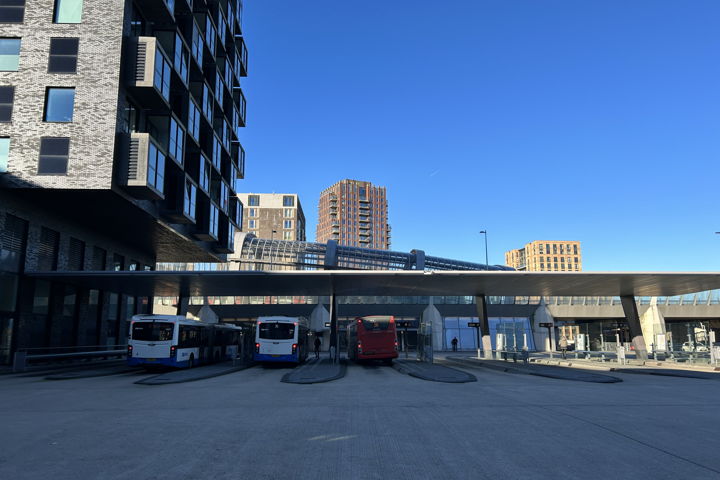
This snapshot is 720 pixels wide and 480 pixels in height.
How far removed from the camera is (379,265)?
70.9 m

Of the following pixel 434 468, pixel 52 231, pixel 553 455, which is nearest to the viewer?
pixel 434 468

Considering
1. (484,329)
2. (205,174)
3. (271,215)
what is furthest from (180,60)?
(271,215)

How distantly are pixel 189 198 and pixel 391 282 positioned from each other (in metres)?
13.5

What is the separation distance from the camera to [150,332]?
2395 centimetres

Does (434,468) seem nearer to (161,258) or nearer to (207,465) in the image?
(207,465)

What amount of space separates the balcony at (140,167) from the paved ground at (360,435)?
12553 mm

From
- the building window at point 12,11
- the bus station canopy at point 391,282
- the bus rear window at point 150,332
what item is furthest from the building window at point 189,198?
the building window at point 12,11

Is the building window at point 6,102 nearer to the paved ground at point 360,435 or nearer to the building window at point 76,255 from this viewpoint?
the building window at point 76,255

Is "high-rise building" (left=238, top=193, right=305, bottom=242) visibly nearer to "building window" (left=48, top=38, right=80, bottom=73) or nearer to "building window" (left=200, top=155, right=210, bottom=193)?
"building window" (left=200, top=155, right=210, bottom=193)

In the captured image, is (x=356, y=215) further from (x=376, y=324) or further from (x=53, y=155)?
(x=53, y=155)

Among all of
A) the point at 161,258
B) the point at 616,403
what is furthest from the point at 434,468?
the point at 161,258

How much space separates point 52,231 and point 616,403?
1142 inches

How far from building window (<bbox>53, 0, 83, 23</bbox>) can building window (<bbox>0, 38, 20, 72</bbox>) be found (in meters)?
2.32

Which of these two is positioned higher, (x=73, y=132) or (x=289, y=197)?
(x=289, y=197)
